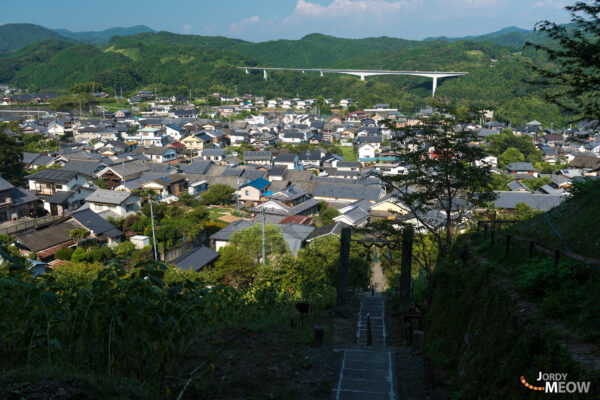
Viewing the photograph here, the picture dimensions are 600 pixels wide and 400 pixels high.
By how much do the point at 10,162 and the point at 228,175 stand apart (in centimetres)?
1351

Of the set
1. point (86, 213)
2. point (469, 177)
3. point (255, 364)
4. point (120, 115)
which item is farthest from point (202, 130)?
point (255, 364)

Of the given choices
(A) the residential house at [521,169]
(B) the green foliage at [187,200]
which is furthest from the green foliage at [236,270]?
(A) the residential house at [521,169]

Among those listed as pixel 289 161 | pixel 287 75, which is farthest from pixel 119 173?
pixel 287 75

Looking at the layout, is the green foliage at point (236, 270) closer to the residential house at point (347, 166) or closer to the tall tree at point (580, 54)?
the tall tree at point (580, 54)

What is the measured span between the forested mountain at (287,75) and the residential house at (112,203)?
170ft

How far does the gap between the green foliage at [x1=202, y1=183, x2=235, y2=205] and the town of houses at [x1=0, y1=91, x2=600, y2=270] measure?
0.71 meters

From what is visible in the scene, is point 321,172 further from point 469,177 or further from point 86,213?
point 469,177

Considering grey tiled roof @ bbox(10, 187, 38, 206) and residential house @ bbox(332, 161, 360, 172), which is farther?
residential house @ bbox(332, 161, 360, 172)

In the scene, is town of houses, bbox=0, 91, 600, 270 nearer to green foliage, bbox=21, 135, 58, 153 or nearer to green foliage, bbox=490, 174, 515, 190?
green foliage, bbox=490, 174, 515, 190

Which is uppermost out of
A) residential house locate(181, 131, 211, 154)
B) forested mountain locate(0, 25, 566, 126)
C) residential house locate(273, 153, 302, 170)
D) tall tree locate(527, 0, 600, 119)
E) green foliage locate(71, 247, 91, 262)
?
forested mountain locate(0, 25, 566, 126)

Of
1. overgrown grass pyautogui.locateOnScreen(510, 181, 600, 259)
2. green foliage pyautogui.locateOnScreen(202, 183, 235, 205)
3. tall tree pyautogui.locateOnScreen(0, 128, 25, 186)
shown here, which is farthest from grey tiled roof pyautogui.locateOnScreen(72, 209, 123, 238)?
overgrown grass pyautogui.locateOnScreen(510, 181, 600, 259)

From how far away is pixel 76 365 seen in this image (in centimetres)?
328

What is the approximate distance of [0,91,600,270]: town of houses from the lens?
19.3 m

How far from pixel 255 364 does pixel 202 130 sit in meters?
46.5
